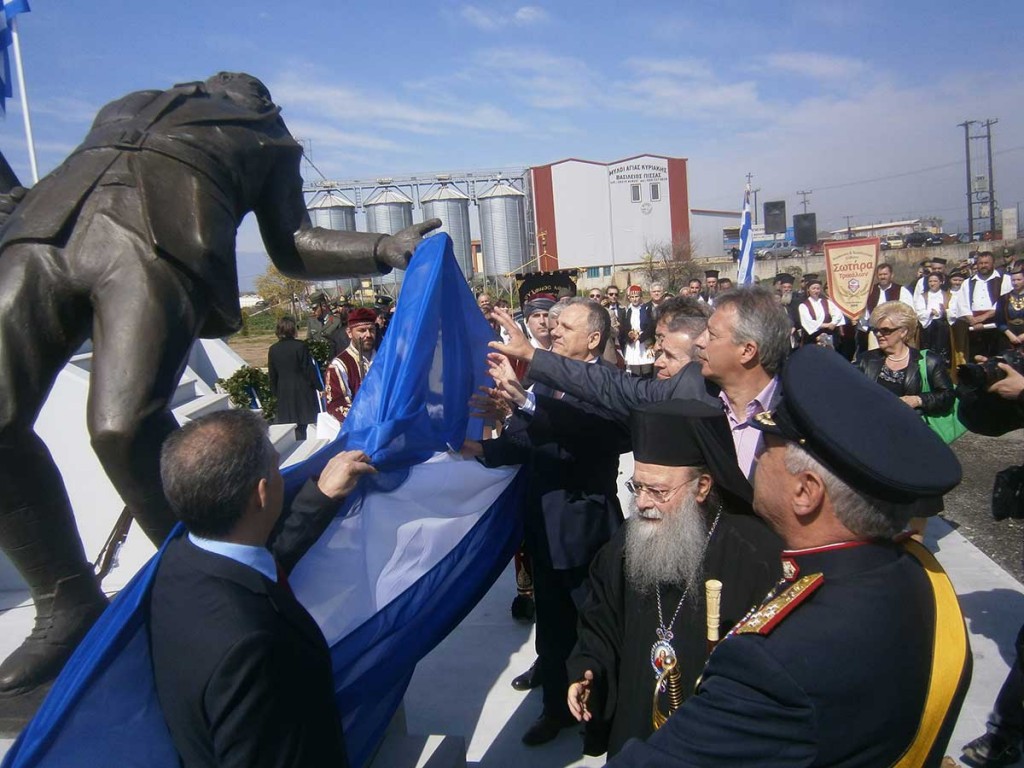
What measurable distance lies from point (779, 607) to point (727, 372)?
5.75 feet

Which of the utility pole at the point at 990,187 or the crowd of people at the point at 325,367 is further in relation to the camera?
the utility pole at the point at 990,187

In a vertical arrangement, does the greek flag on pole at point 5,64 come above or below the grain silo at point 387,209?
below

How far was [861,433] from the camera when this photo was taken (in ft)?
3.84

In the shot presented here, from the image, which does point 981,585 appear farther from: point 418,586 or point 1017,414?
point 418,586

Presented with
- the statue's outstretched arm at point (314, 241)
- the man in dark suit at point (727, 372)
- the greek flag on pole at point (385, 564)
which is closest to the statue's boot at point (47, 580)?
the greek flag on pole at point (385, 564)

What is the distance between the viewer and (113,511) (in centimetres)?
437

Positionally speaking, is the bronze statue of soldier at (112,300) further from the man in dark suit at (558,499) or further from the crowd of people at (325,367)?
the crowd of people at (325,367)

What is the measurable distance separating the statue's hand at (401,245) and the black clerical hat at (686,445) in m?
1.03

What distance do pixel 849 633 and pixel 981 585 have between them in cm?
353

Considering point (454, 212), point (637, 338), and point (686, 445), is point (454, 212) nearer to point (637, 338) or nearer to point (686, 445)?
point (637, 338)

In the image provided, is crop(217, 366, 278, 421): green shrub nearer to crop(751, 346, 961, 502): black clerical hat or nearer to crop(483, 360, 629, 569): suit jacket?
crop(483, 360, 629, 569): suit jacket

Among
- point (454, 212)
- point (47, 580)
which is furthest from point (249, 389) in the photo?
point (454, 212)

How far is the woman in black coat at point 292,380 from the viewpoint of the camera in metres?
7.68

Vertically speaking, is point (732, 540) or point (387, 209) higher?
point (387, 209)
